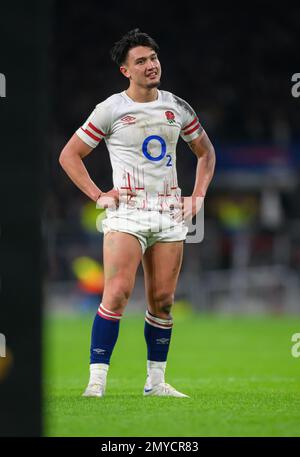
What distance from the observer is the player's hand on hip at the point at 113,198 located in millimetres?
6504

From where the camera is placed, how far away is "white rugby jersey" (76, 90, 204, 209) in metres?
6.59

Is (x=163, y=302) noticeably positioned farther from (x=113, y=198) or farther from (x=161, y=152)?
(x=161, y=152)

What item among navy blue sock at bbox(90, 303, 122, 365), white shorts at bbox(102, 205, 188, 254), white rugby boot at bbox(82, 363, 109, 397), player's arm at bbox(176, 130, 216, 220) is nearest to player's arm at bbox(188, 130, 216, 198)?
player's arm at bbox(176, 130, 216, 220)

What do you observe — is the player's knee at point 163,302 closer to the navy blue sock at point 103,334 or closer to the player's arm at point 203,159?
the navy blue sock at point 103,334

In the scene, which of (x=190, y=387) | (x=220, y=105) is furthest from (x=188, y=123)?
(x=220, y=105)

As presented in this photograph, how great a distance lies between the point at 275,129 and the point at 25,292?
2360 centimetres

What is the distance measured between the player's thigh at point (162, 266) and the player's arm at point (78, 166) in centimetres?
54

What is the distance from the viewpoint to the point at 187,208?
22.3 feet

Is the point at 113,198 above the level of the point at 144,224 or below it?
above

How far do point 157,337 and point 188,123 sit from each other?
4.75ft

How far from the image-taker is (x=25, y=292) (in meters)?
3.48
